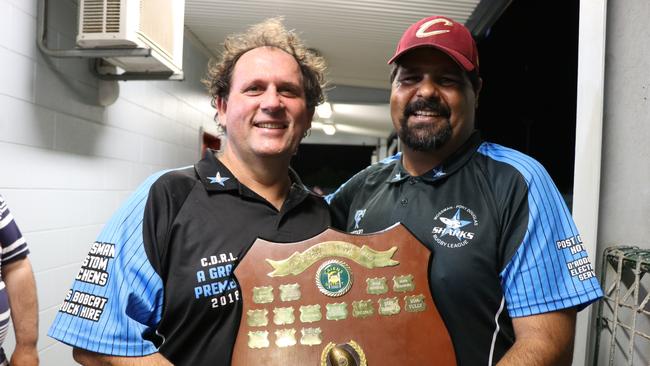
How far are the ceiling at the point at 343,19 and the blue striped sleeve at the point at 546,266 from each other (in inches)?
94.0

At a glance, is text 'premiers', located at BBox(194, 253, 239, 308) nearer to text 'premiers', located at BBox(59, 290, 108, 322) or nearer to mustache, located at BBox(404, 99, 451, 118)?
text 'premiers', located at BBox(59, 290, 108, 322)

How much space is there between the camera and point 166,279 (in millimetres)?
1124

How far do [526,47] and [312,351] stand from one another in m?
3.53

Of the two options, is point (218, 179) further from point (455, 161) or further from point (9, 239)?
point (9, 239)

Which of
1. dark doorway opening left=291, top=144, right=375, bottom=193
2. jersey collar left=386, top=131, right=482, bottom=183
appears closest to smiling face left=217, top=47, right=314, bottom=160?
jersey collar left=386, top=131, right=482, bottom=183

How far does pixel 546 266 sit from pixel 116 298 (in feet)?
3.23

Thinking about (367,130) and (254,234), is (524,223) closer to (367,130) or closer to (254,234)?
(254,234)

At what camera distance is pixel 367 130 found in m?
11.8

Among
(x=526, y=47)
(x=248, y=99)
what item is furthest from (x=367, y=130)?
(x=248, y=99)

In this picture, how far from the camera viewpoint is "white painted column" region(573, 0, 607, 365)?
1774 millimetres

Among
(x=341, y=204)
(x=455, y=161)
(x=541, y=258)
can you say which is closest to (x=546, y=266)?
(x=541, y=258)

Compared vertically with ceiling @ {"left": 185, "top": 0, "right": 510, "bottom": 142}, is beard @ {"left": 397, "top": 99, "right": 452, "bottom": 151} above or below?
below

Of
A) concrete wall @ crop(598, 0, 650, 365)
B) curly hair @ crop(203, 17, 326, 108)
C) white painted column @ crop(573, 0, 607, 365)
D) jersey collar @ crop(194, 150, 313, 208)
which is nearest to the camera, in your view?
jersey collar @ crop(194, 150, 313, 208)

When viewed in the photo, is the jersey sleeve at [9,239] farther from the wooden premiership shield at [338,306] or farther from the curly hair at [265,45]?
the wooden premiership shield at [338,306]
